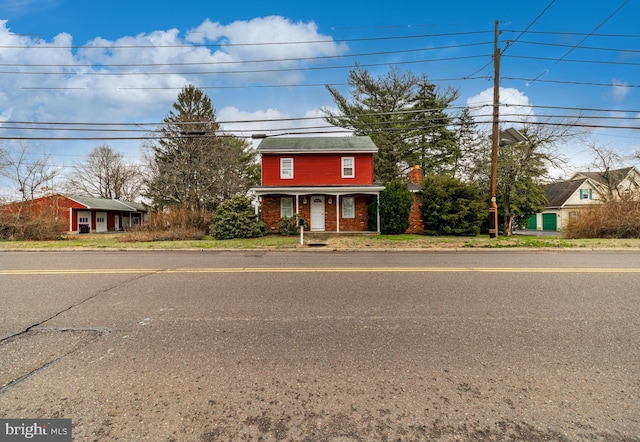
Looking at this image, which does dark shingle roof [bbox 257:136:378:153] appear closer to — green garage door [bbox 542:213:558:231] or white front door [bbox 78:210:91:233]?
white front door [bbox 78:210:91:233]

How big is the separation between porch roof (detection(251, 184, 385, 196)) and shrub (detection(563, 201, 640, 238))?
10.4 metres

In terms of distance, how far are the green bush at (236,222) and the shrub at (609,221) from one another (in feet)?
55.9

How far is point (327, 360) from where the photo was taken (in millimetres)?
2928

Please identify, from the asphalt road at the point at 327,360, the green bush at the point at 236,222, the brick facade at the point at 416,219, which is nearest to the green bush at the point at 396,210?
the brick facade at the point at 416,219

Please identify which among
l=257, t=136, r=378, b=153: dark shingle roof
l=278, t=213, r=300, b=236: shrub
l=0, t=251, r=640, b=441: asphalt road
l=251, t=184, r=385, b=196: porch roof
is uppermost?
l=257, t=136, r=378, b=153: dark shingle roof

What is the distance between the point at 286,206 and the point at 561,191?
108 feet

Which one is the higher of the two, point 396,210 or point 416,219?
point 396,210

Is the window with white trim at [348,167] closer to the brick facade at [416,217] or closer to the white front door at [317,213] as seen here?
the white front door at [317,213]

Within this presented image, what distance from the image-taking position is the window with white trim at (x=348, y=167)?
2112 centimetres

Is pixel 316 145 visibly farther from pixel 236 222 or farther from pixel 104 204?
pixel 104 204

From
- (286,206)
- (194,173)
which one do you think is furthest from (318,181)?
(194,173)

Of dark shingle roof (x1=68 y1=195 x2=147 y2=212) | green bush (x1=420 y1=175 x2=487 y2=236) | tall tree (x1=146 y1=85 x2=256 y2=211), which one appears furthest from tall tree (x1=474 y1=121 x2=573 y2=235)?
dark shingle roof (x1=68 y1=195 x2=147 y2=212)

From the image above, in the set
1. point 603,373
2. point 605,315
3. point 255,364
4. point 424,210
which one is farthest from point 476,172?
point 255,364

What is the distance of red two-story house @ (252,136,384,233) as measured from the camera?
67.6 ft
